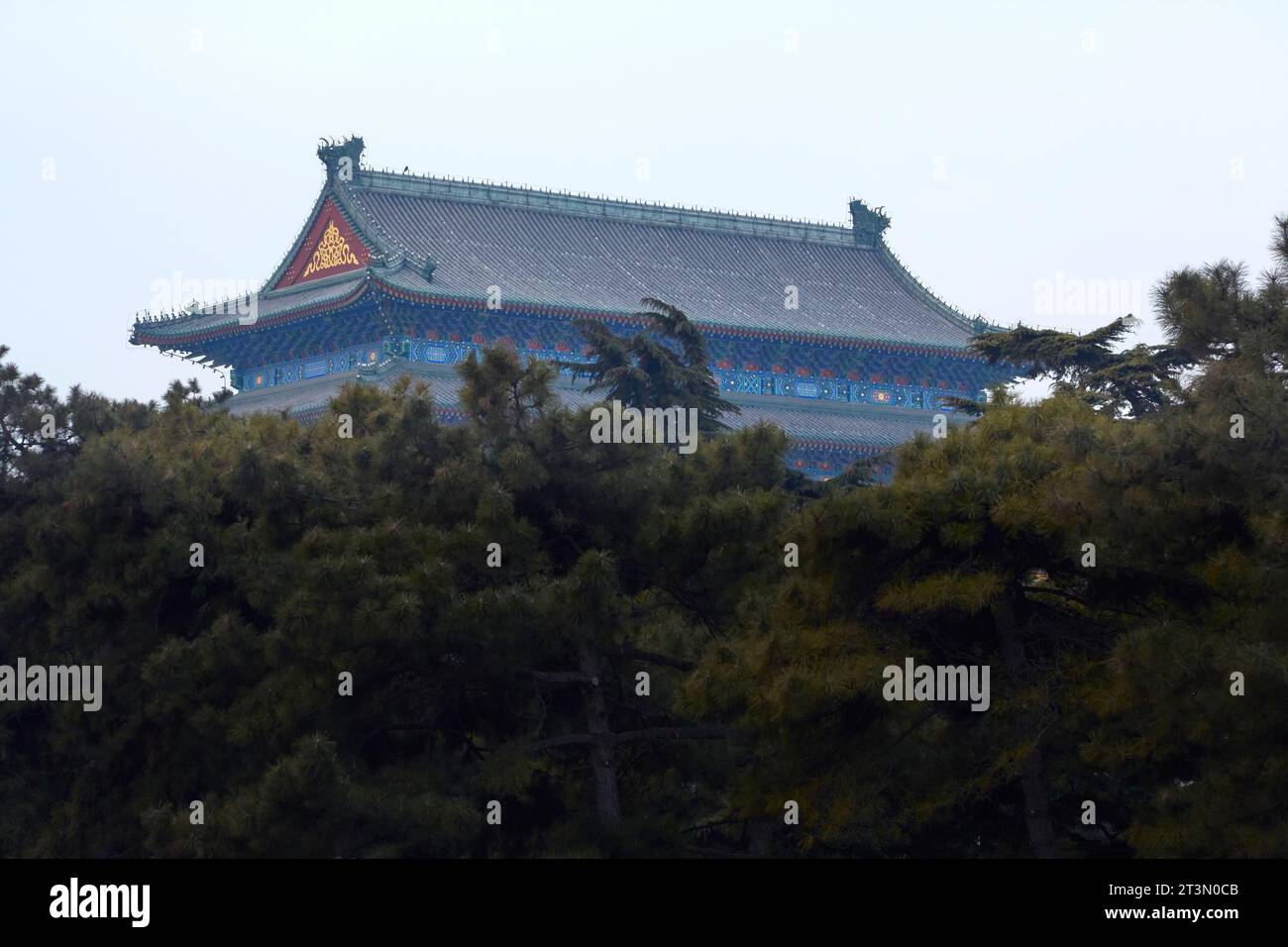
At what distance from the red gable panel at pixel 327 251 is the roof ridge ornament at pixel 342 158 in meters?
0.61

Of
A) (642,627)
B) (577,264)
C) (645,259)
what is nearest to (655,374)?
(642,627)

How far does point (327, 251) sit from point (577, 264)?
568 cm

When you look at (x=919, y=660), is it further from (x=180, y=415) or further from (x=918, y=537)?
(x=180, y=415)

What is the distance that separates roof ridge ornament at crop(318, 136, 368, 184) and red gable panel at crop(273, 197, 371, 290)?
24.1 inches

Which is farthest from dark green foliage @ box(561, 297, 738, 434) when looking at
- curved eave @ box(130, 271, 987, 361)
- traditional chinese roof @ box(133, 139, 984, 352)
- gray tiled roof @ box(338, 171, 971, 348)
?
gray tiled roof @ box(338, 171, 971, 348)

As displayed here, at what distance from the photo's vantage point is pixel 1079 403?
2045 cm

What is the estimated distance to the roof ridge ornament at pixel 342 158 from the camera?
46.1 m

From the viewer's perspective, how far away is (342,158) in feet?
152

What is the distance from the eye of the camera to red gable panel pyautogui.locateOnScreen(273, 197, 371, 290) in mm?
44844

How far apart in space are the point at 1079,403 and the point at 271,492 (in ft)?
26.3

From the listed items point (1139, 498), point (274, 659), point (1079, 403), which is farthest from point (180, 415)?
point (1139, 498)
